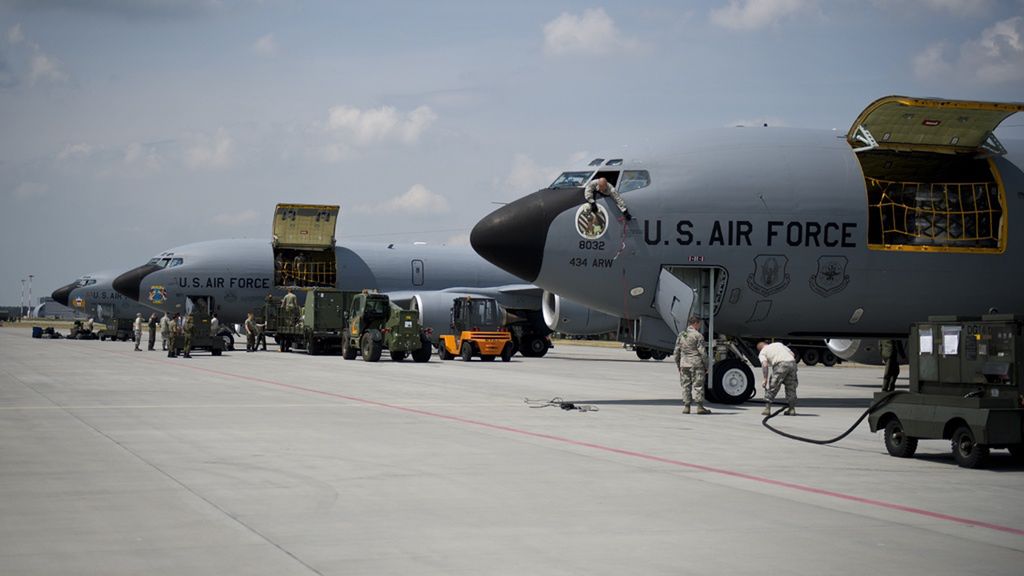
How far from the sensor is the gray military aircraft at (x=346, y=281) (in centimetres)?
4697

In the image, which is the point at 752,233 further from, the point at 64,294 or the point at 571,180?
the point at 64,294

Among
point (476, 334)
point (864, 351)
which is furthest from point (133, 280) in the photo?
point (864, 351)

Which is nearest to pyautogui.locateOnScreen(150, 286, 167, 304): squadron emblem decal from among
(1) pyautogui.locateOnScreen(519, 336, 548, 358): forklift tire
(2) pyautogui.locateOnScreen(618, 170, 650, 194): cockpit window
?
(1) pyautogui.locateOnScreen(519, 336, 548, 358): forklift tire

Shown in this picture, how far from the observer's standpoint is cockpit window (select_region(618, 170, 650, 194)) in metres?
20.5

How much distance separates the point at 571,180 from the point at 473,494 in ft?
39.0

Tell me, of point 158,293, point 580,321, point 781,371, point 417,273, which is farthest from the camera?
point 417,273

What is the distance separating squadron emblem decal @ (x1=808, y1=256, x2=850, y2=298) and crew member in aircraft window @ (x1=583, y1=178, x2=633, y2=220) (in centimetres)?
375

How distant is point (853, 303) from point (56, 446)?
47.3 ft

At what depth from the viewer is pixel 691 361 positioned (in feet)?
60.3

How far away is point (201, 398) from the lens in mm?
20578

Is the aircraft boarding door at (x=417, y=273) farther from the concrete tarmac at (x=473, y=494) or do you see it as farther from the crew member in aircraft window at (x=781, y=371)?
the crew member in aircraft window at (x=781, y=371)

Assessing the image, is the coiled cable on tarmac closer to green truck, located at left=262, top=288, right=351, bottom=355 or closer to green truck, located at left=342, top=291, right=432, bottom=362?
green truck, located at left=342, top=291, right=432, bottom=362

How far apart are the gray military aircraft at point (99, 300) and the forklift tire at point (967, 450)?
50.8 m

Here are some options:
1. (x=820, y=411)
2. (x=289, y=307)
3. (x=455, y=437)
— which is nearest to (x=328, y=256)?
(x=289, y=307)
